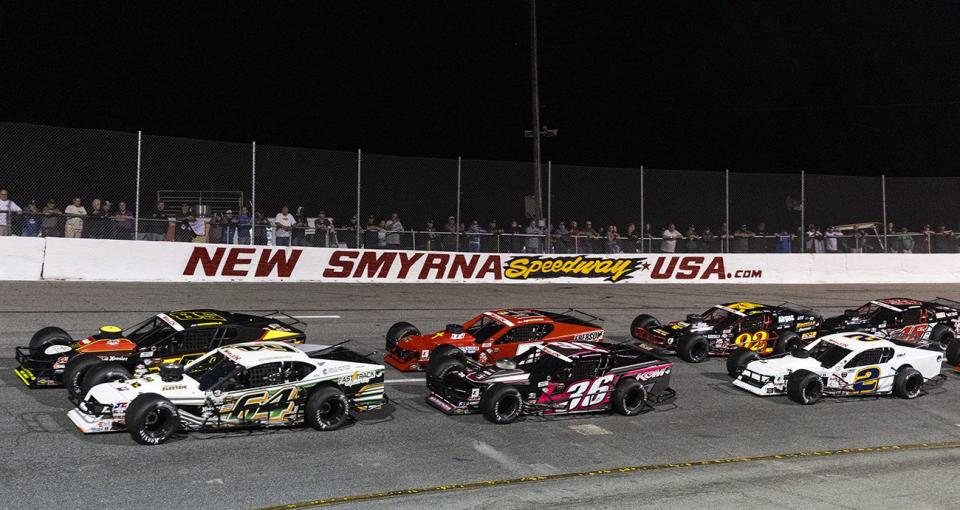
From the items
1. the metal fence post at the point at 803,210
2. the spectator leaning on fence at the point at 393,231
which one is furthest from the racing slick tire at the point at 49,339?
the metal fence post at the point at 803,210

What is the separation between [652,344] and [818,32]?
123ft

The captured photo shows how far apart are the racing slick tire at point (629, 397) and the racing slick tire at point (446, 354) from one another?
2.40 meters

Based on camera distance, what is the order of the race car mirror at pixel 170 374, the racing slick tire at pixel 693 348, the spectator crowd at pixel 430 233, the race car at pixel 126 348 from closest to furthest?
the race car mirror at pixel 170 374, the race car at pixel 126 348, the racing slick tire at pixel 693 348, the spectator crowd at pixel 430 233

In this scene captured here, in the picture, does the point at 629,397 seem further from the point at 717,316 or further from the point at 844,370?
the point at 717,316

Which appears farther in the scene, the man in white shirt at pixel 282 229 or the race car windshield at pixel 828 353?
the man in white shirt at pixel 282 229

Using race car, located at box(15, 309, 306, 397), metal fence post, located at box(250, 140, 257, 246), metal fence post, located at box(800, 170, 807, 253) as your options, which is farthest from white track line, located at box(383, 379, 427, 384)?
metal fence post, located at box(800, 170, 807, 253)

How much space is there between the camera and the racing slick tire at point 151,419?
33.2 feet

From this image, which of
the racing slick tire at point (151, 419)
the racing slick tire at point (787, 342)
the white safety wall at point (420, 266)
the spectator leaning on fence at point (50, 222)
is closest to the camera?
the racing slick tire at point (151, 419)

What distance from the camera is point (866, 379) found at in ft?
47.4

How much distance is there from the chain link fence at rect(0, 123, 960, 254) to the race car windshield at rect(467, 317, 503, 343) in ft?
39.6

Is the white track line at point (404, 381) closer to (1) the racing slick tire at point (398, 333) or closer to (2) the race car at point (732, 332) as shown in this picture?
(1) the racing slick tire at point (398, 333)

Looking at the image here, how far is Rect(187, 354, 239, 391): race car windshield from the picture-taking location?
35.7 feet

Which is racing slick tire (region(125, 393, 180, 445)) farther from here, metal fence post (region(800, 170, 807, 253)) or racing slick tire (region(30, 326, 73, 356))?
metal fence post (region(800, 170, 807, 253))

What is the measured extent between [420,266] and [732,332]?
13809 mm
